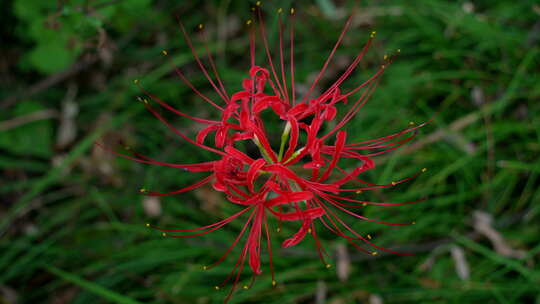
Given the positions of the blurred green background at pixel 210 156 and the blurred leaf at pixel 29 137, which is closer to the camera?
the blurred green background at pixel 210 156

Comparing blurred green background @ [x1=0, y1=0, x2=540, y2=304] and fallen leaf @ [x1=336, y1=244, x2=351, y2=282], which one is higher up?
blurred green background @ [x1=0, y1=0, x2=540, y2=304]

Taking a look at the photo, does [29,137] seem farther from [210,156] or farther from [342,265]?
[342,265]

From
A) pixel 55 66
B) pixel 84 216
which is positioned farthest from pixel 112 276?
pixel 55 66

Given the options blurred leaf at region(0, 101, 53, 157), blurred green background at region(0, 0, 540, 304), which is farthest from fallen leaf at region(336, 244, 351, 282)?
blurred leaf at region(0, 101, 53, 157)

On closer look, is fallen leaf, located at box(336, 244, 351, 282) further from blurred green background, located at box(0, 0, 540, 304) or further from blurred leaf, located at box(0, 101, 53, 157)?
blurred leaf, located at box(0, 101, 53, 157)

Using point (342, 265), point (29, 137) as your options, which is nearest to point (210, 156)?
point (342, 265)

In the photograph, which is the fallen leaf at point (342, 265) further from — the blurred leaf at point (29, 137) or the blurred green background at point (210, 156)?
the blurred leaf at point (29, 137)

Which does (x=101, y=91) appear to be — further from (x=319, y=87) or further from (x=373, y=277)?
(x=373, y=277)

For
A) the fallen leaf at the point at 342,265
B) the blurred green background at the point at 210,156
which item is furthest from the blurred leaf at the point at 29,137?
the fallen leaf at the point at 342,265
